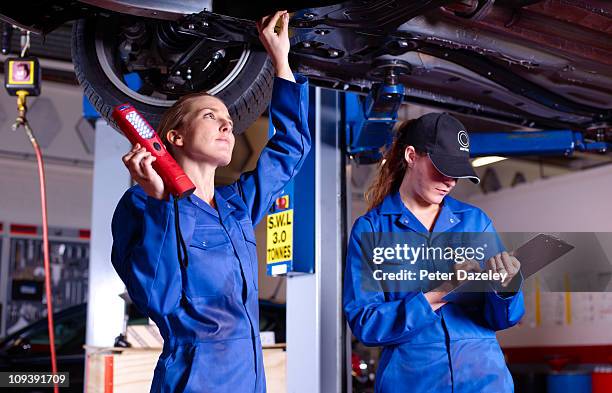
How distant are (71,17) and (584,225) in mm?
7040

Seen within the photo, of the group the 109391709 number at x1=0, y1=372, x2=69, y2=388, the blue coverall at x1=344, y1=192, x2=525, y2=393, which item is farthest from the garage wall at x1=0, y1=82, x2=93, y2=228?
the blue coverall at x1=344, y1=192, x2=525, y2=393

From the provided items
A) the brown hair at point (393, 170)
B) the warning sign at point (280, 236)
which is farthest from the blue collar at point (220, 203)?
the warning sign at point (280, 236)

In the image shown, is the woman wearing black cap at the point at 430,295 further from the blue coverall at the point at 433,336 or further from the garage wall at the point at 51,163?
the garage wall at the point at 51,163

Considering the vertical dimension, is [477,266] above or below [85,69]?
below

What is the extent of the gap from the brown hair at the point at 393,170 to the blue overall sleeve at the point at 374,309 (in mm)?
218

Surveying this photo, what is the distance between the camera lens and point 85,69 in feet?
7.01

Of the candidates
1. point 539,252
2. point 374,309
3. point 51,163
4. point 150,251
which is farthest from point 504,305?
point 51,163

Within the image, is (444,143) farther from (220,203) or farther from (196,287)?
(196,287)

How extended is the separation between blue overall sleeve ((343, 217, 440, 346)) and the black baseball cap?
0.95 feet

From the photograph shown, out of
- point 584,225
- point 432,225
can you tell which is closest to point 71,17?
point 432,225

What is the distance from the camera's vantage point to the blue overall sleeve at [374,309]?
1.65 m

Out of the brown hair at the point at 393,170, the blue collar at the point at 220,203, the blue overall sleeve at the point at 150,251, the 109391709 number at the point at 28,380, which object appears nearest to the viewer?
the blue overall sleeve at the point at 150,251

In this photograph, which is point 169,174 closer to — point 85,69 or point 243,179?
point 243,179

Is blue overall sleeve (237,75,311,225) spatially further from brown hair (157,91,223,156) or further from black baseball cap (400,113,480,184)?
black baseball cap (400,113,480,184)
